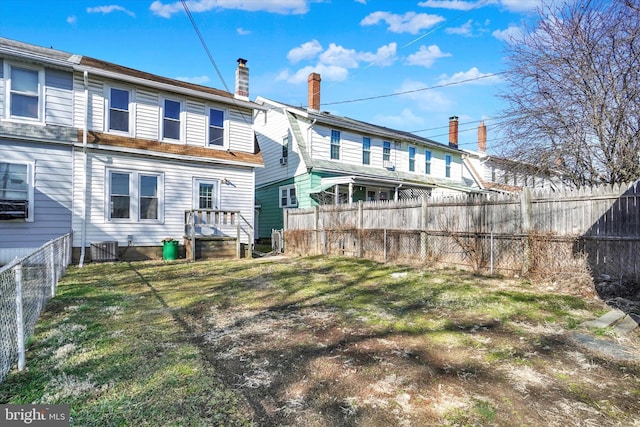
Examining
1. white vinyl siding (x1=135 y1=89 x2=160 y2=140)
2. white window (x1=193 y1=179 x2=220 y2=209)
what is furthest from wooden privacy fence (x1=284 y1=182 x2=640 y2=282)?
white vinyl siding (x1=135 y1=89 x2=160 y2=140)

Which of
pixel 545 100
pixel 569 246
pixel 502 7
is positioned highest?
pixel 502 7

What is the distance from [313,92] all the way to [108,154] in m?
11.3

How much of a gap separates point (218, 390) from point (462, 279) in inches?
246

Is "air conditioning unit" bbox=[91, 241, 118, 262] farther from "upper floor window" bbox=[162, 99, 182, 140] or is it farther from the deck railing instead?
"upper floor window" bbox=[162, 99, 182, 140]

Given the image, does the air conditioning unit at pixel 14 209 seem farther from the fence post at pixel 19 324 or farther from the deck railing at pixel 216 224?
the fence post at pixel 19 324


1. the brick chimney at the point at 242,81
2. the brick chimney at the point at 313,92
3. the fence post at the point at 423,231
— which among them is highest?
the brick chimney at the point at 313,92

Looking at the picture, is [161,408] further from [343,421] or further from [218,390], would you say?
[343,421]

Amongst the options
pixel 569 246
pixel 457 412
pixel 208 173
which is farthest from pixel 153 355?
pixel 208 173

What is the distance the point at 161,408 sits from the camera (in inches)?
99.0

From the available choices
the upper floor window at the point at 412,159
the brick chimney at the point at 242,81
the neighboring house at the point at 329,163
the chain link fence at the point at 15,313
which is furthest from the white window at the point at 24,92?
the upper floor window at the point at 412,159

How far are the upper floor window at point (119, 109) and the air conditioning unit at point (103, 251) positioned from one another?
3.86m

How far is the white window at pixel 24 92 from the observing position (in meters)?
9.53

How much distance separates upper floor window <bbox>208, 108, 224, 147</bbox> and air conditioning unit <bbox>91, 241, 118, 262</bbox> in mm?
5088

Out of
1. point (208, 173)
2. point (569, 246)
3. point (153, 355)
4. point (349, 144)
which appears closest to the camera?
point (153, 355)
